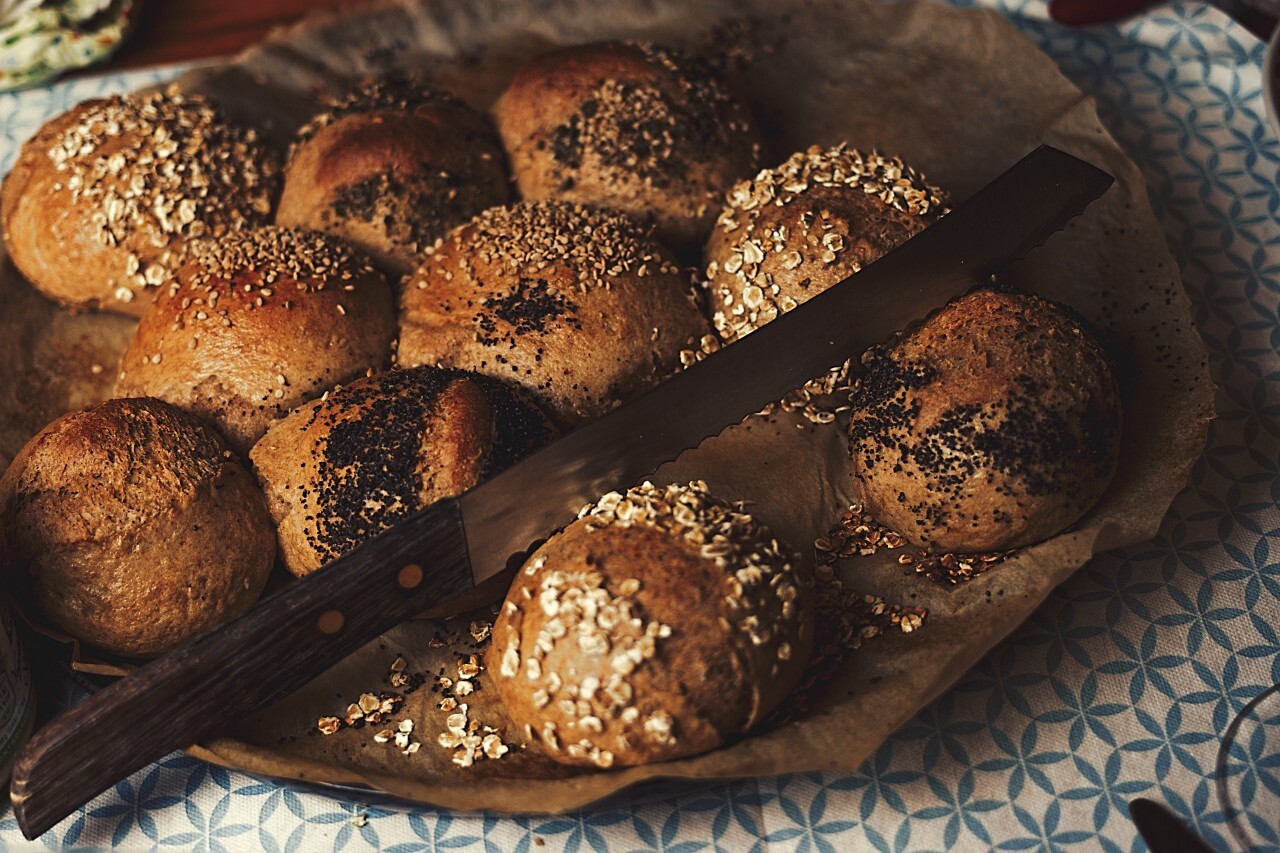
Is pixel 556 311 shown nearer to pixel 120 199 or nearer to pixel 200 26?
pixel 120 199

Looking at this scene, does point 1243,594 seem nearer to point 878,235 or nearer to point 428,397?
point 878,235

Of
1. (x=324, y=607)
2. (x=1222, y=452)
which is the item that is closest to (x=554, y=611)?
(x=324, y=607)

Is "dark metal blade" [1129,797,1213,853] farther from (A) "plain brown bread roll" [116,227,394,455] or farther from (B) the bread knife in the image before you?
(A) "plain brown bread roll" [116,227,394,455]

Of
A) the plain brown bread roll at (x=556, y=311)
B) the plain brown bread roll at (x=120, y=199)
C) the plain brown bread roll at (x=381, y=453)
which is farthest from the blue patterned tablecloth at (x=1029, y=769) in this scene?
the plain brown bread roll at (x=120, y=199)

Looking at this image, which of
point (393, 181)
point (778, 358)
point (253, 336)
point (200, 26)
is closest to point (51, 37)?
point (200, 26)

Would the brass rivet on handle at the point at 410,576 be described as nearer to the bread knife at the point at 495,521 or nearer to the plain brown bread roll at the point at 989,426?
the bread knife at the point at 495,521

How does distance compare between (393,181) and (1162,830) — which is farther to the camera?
(393,181)

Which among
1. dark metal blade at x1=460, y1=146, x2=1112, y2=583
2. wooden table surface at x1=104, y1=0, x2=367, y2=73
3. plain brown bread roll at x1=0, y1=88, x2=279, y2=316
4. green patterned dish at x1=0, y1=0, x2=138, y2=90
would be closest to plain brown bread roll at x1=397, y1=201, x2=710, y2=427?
dark metal blade at x1=460, y1=146, x2=1112, y2=583
